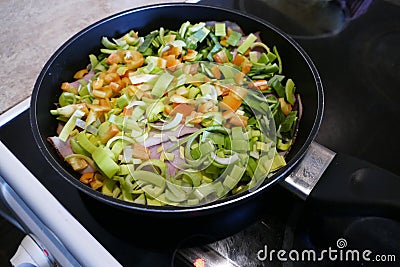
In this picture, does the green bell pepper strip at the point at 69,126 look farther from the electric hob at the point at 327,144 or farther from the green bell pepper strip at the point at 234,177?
the green bell pepper strip at the point at 234,177

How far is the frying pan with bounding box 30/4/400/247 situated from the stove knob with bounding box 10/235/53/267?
0.13 metres

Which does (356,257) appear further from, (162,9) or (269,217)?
(162,9)

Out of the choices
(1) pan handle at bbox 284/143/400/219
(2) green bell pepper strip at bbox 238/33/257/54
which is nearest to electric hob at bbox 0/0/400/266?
(1) pan handle at bbox 284/143/400/219

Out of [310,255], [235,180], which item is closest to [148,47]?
[235,180]

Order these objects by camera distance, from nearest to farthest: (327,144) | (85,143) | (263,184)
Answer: (263,184) < (85,143) < (327,144)

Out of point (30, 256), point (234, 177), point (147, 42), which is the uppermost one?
point (147, 42)

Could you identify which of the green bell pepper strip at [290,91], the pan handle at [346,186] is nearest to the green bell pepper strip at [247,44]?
the green bell pepper strip at [290,91]

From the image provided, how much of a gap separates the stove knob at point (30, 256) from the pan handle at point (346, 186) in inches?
17.3

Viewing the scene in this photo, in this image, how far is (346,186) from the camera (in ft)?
2.13

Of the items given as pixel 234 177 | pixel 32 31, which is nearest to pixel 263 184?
→ pixel 234 177

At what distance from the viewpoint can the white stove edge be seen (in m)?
0.65

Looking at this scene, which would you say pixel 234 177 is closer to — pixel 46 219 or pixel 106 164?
pixel 106 164

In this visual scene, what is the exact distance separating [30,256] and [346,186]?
539 mm

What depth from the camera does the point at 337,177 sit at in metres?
0.66
